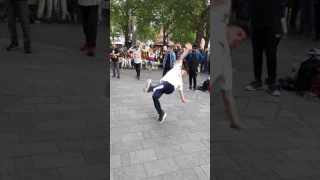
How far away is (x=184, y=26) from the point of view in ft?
73.8

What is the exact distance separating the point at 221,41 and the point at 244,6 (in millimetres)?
281

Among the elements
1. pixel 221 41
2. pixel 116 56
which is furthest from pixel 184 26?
pixel 221 41

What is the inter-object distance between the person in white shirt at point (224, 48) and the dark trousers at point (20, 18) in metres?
1.26

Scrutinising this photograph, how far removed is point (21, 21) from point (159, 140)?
388cm

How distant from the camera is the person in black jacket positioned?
2.18 metres

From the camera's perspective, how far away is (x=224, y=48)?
91.7 inches

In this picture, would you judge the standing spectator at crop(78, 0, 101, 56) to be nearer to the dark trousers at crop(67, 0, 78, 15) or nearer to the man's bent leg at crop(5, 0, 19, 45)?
the dark trousers at crop(67, 0, 78, 15)

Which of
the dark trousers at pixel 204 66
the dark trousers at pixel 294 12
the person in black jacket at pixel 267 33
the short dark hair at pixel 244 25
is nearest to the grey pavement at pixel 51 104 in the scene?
the short dark hair at pixel 244 25

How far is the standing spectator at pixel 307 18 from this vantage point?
6.98 feet

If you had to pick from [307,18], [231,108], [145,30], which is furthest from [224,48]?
[145,30]

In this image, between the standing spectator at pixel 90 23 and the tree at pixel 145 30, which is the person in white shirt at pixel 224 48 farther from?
the tree at pixel 145 30

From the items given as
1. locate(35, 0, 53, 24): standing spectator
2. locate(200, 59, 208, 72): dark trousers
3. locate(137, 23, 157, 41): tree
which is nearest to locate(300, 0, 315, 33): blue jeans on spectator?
locate(35, 0, 53, 24): standing spectator

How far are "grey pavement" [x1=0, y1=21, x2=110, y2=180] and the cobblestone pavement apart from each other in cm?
192

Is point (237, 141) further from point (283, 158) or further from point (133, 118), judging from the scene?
point (133, 118)
